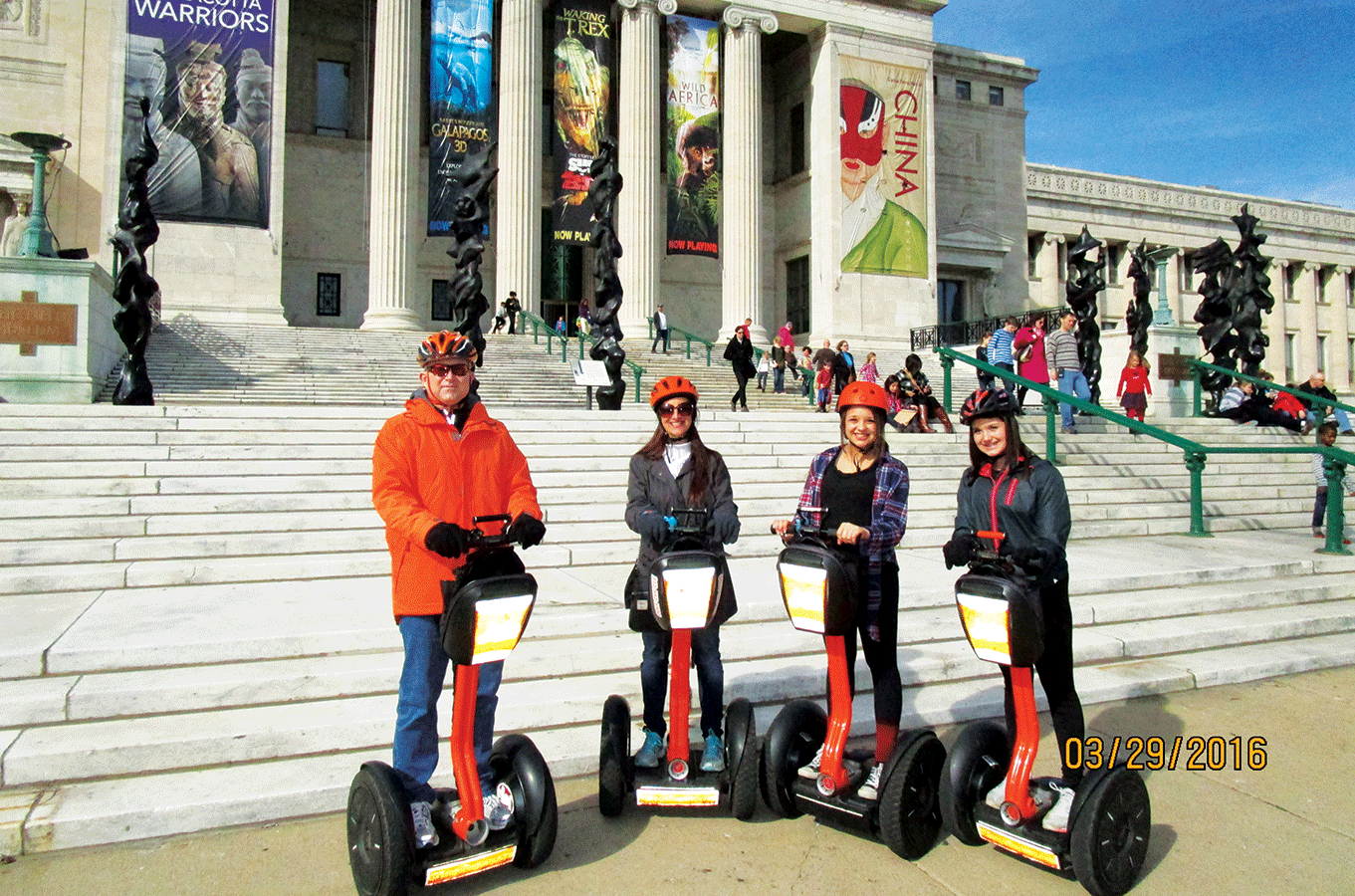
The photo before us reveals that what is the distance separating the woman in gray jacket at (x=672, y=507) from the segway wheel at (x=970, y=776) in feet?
2.81

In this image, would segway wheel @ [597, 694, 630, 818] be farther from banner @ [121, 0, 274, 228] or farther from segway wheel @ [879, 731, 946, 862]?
banner @ [121, 0, 274, 228]

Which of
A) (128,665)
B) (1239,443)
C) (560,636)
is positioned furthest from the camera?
(1239,443)

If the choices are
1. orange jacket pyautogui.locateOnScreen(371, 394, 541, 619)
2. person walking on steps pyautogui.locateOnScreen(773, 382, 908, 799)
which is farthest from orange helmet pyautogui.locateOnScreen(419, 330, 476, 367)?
person walking on steps pyautogui.locateOnScreen(773, 382, 908, 799)

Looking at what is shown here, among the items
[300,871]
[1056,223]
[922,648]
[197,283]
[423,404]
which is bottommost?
[300,871]

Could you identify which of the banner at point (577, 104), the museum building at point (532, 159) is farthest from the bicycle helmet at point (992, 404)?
the banner at point (577, 104)

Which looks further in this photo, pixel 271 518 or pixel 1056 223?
pixel 1056 223

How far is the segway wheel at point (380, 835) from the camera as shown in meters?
2.84

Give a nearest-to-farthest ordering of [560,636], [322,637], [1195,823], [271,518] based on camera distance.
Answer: [1195,823] < [322,637] < [560,636] < [271,518]

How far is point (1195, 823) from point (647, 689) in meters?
2.21

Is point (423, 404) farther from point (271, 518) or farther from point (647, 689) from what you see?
point (271, 518)

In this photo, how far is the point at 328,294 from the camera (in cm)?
3045

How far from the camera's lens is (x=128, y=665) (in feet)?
15.0

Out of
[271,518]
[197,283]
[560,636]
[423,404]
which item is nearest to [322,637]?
[560,636]
